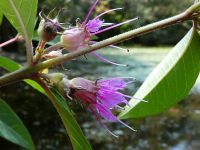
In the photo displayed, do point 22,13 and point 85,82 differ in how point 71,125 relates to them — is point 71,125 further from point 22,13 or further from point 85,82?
point 22,13

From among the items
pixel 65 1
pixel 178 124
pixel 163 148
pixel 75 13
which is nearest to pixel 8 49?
pixel 75 13

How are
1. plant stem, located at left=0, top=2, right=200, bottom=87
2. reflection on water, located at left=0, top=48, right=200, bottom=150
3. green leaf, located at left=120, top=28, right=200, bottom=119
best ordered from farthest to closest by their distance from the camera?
reflection on water, located at left=0, top=48, right=200, bottom=150, green leaf, located at left=120, top=28, right=200, bottom=119, plant stem, located at left=0, top=2, right=200, bottom=87

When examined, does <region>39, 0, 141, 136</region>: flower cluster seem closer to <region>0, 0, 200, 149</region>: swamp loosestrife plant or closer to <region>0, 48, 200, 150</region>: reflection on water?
<region>0, 0, 200, 149</region>: swamp loosestrife plant

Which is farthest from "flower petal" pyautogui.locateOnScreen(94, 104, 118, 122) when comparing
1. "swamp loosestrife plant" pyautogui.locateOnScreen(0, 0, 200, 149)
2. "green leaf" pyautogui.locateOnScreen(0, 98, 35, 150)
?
"green leaf" pyautogui.locateOnScreen(0, 98, 35, 150)

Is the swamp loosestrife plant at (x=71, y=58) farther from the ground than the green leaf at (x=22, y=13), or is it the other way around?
the green leaf at (x=22, y=13)

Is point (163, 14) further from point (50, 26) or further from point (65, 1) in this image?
point (50, 26)

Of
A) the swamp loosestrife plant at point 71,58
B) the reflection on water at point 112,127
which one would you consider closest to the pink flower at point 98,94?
the swamp loosestrife plant at point 71,58

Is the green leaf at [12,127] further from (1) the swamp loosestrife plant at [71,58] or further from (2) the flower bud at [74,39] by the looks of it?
(2) the flower bud at [74,39]
